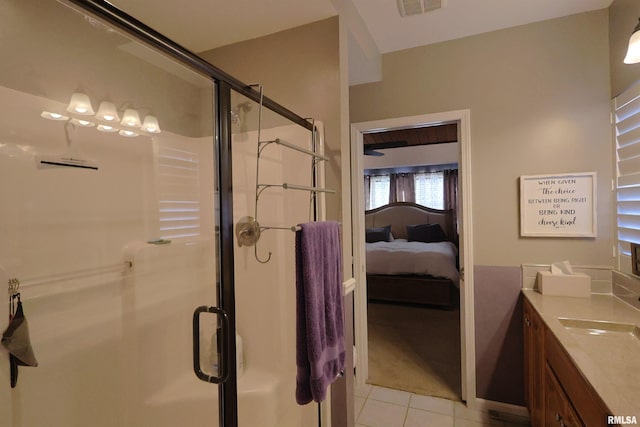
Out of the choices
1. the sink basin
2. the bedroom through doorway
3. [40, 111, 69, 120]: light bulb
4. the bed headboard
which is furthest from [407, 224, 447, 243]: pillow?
[40, 111, 69, 120]: light bulb

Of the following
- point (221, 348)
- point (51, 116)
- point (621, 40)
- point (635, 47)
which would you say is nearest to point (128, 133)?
point (51, 116)

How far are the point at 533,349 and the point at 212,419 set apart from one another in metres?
1.81

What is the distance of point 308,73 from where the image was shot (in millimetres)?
1744

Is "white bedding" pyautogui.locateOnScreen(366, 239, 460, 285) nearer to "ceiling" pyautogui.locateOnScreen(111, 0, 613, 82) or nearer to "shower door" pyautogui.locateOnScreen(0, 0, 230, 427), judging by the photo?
"ceiling" pyautogui.locateOnScreen(111, 0, 613, 82)

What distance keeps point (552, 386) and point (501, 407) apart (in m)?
0.96

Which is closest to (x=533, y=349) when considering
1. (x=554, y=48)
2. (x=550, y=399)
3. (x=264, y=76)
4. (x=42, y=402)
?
(x=550, y=399)

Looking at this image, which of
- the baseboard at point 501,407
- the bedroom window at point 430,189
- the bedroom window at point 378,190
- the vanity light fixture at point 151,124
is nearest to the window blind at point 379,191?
the bedroom window at point 378,190

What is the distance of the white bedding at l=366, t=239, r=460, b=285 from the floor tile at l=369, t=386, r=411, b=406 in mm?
2136

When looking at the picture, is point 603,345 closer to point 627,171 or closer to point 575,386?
point 575,386

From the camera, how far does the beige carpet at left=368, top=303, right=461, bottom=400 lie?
2.59 m

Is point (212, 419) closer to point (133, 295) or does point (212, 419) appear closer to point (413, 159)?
point (133, 295)

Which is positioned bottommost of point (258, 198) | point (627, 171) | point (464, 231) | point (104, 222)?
point (464, 231)

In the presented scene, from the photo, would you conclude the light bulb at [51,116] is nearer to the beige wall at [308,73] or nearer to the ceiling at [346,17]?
the ceiling at [346,17]

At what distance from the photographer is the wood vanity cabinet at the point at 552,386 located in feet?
3.36
